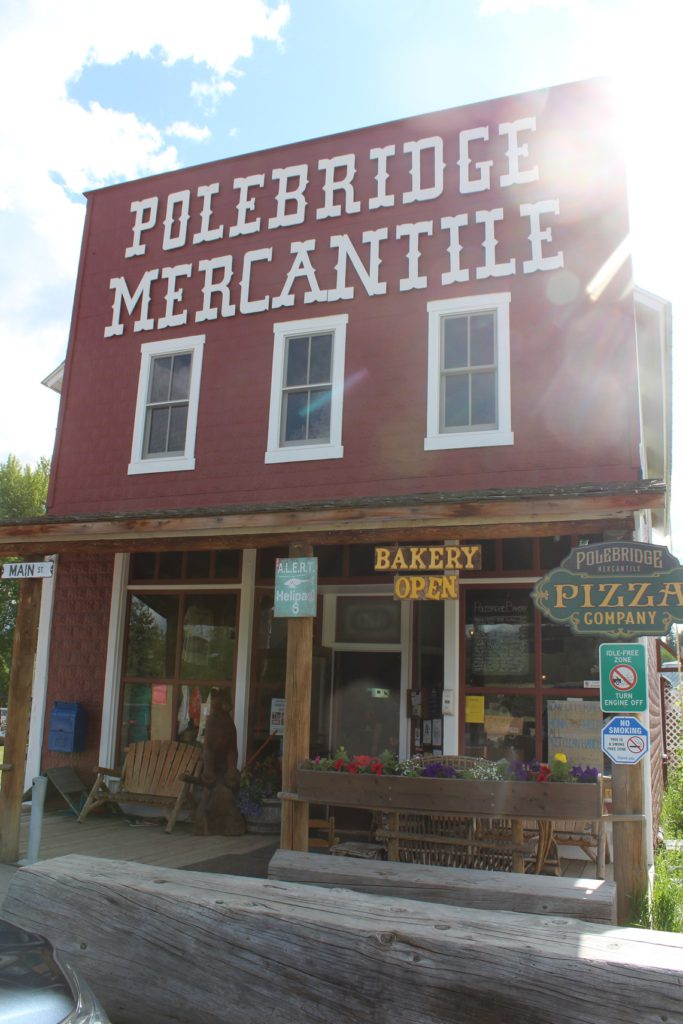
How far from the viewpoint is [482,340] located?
9.49m

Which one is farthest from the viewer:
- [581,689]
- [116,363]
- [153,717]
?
[116,363]

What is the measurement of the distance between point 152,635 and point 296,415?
3277mm

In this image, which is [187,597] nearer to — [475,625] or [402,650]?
[402,650]

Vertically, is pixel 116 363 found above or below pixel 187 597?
above

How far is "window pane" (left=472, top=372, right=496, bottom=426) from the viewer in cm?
927

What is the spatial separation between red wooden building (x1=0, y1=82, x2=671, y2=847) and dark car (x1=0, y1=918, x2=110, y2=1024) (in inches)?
173

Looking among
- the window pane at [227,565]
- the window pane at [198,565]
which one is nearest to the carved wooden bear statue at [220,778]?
the window pane at [227,565]

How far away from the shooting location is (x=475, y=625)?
881 cm

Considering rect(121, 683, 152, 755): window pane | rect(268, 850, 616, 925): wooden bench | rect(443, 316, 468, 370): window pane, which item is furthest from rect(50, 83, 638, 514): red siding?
rect(268, 850, 616, 925): wooden bench

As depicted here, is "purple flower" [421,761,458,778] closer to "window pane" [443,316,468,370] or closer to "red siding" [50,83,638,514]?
"red siding" [50,83,638,514]

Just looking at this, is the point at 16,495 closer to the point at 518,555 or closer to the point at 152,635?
the point at 152,635

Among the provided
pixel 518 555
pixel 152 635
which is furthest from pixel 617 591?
pixel 152 635

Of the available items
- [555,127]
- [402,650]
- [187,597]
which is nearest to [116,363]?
[187,597]

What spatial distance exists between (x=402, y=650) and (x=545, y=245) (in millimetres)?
4718
